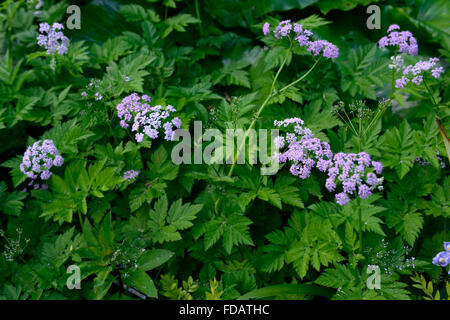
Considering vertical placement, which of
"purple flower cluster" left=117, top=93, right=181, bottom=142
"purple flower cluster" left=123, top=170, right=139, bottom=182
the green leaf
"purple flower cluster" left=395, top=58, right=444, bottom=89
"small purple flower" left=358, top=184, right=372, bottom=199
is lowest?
the green leaf

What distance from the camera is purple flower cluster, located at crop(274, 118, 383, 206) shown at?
191 centimetres

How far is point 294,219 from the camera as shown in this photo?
7.88 feet

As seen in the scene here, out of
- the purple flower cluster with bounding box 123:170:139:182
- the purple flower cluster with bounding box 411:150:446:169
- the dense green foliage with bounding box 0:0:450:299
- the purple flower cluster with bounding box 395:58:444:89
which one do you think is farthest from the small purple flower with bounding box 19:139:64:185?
the purple flower cluster with bounding box 411:150:446:169

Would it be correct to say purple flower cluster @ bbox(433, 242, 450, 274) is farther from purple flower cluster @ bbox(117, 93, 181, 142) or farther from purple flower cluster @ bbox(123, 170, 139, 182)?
purple flower cluster @ bbox(123, 170, 139, 182)

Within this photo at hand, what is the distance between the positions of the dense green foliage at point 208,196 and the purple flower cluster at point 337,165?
0.28 metres

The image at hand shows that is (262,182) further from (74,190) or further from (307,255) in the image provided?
(74,190)

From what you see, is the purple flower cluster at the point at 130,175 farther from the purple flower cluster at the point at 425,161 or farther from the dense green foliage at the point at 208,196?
the purple flower cluster at the point at 425,161

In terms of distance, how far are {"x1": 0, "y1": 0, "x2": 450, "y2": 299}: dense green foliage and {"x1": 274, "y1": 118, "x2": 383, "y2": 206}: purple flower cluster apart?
28 cm

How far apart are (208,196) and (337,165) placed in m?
0.87

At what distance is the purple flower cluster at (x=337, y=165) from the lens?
1.91 metres

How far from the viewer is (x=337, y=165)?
6.43 ft

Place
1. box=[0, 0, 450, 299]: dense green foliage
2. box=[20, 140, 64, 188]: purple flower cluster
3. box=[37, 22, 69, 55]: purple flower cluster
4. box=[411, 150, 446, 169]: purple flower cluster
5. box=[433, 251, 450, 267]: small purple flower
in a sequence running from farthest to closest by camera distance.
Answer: box=[37, 22, 69, 55]: purple flower cluster, box=[411, 150, 446, 169]: purple flower cluster, box=[20, 140, 64, 188]: purple flower cluster, box=[0, 0, 450, 299]: dense green foliage, box=[433, 251, 450, 267]: small purple flower

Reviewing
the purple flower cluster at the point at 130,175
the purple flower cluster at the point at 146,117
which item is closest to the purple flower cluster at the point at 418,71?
the purple flower cluster at the point at 146,117
